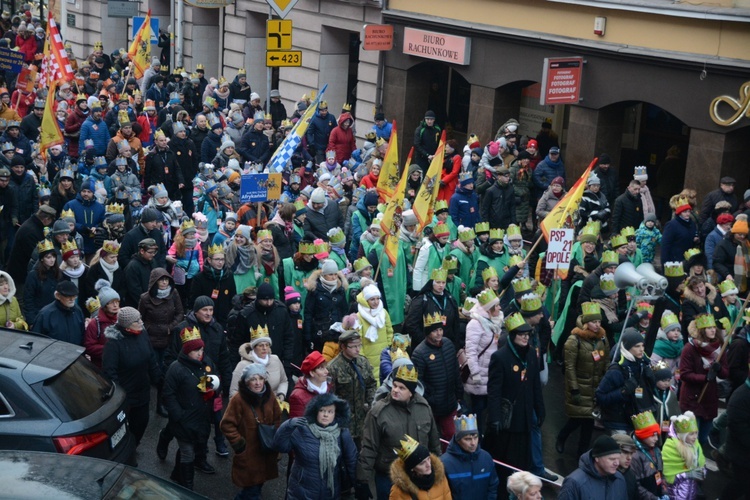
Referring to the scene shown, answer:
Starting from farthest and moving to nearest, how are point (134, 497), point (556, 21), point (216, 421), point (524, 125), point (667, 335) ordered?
1. point (524, 125)
2. point (556, 21)
3. point (667, 335)
4. point (216, 421)
5. point (134, 497)

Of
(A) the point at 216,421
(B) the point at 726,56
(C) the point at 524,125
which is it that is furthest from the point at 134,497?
(C) the point at 524,125

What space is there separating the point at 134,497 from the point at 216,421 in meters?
3.93

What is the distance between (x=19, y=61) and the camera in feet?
85.5

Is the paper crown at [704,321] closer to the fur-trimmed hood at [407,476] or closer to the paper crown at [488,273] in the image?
the paper crown at [488,273]

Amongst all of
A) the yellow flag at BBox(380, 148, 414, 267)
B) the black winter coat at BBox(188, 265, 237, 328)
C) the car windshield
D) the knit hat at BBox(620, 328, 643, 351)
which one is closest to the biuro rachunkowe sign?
the yellow flag at BBox(380, 148, 414, 267)

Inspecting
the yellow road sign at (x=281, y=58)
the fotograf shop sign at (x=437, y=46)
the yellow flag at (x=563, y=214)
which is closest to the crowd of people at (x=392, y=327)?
the yellow flag at (x=563, y=214)

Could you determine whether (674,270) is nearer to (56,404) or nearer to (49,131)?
(56,404)

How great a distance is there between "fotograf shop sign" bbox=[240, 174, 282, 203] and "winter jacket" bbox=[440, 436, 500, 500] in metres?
6.82

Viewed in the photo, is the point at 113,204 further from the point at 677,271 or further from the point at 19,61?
the point at 19,61

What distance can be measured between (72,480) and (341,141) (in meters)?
16.2

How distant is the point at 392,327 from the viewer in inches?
504

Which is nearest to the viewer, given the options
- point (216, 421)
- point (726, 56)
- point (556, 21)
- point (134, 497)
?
point (134, 497)

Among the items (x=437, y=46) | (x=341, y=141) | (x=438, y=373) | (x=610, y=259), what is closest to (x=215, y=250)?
(x=438, y=373)

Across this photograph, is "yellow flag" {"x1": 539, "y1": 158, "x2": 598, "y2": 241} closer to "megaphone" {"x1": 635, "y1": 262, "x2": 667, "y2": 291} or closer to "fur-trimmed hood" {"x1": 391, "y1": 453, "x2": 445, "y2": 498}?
"megaphone" {"x1": 635, "y1": 262, "x2": 667, "y2": 291}
